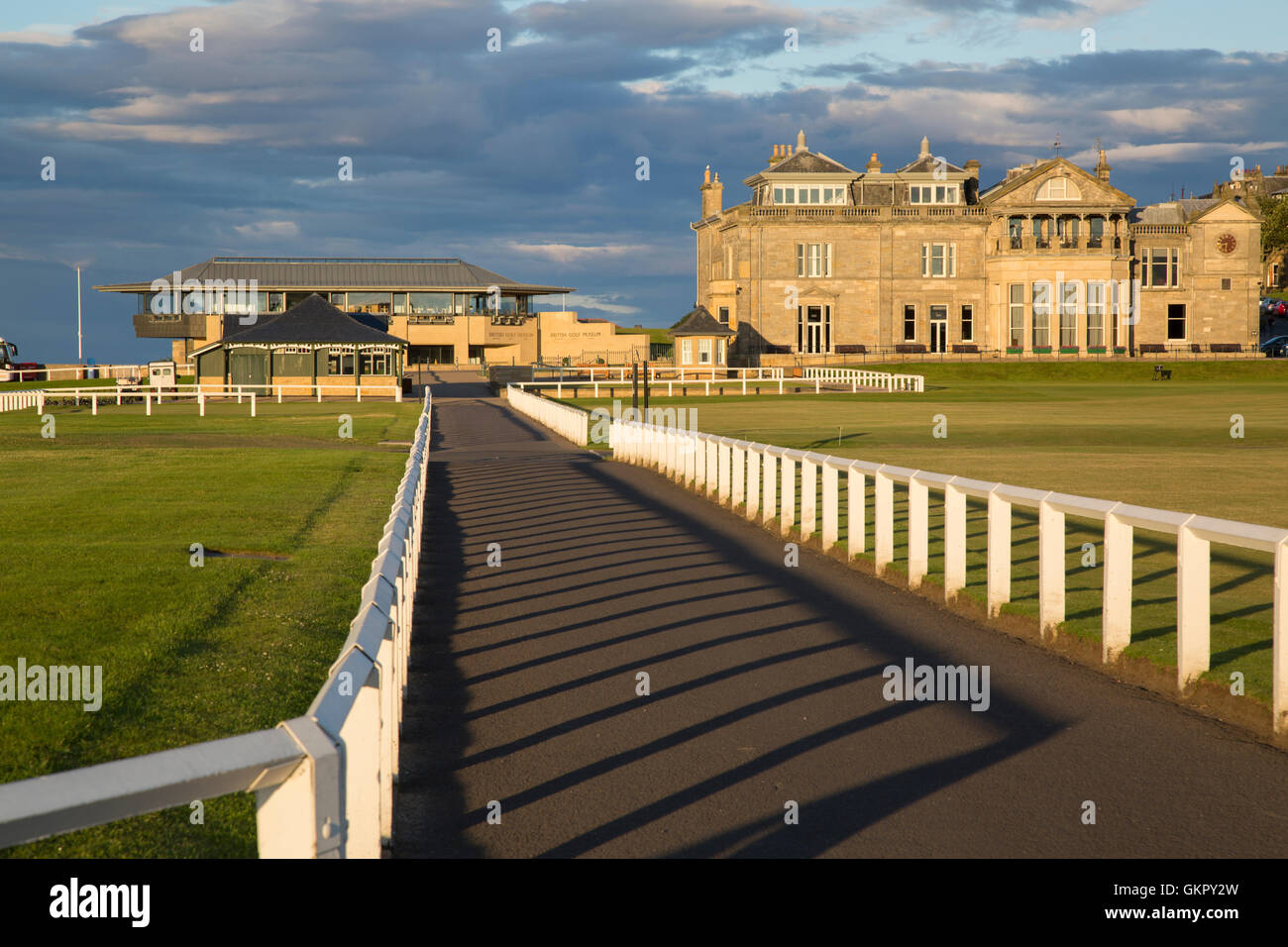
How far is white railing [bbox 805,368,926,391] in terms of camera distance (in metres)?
63.1

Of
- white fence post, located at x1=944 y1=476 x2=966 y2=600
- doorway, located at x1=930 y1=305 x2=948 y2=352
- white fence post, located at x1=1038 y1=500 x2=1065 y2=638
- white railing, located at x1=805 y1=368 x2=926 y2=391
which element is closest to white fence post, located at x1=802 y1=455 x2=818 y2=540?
white fence post, located at x1=944 y1=476 x2=966 y2=600

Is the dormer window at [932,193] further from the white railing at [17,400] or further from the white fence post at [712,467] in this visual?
the white fence post at [712,467]

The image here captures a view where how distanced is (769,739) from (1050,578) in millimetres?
3389

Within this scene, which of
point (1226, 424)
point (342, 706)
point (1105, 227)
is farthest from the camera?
point (1105, 227)

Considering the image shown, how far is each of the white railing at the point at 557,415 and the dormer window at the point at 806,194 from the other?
34.6 meters

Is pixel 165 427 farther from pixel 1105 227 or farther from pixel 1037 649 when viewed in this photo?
pixel 1105 227

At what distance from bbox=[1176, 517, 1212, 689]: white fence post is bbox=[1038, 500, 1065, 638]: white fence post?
1.51 meters

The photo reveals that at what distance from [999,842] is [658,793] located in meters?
1.48

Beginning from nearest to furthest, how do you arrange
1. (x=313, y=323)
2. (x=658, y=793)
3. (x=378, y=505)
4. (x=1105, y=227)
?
(x=658, y=793), (x=378, y=505), (x=313, y=323), (x=1105, y=227)

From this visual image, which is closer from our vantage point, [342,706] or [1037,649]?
[342,706]

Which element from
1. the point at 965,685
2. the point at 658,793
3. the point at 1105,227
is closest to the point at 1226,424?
the point at 965,685

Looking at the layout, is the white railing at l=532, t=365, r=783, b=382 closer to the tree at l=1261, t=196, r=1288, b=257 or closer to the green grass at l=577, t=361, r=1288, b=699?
the green grass at l=577, t=361, r=1288, b=699
